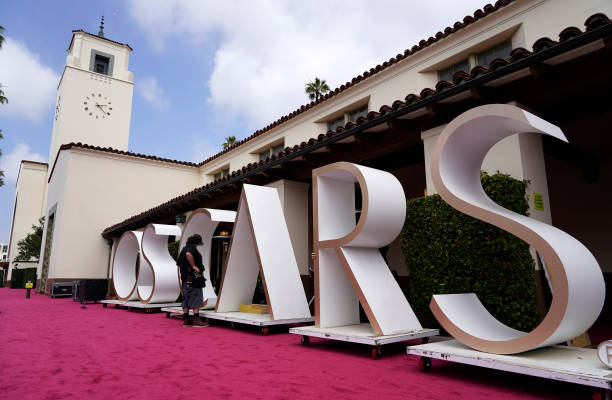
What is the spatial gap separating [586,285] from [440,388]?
1.60m

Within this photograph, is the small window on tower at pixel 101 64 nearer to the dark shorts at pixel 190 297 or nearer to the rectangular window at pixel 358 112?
the rectangular window at pixel 358 112

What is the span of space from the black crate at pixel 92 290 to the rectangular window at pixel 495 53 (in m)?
14.0

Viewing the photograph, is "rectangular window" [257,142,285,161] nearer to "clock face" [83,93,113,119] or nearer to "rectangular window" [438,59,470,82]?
"rectangular window" [438,59,470,82]

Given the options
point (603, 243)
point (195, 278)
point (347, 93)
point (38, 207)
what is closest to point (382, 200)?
point (195, 278)

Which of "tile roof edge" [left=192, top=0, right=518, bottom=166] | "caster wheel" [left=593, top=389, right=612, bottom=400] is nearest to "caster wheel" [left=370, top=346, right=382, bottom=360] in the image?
"caster wheel" [left=593, top=389, right=612, bottom=400]

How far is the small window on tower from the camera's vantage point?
2936 centimetres

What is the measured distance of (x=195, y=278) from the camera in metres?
7.78

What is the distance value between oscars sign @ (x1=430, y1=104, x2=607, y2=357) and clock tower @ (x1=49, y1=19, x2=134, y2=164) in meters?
26.6

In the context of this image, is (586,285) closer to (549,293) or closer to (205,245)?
(549,293)

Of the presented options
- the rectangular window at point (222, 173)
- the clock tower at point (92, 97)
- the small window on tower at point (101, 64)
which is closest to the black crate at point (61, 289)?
the rectangular window at point (222, 173)

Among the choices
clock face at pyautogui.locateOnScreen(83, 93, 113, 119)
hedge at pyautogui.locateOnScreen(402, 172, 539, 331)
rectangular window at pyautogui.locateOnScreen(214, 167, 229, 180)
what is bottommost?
hedge at pyautogui.locateOnScreen(402, 172, 539, 331)

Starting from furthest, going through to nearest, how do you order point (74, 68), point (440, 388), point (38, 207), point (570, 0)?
point (38, 207)
point (74, 68)
point (570, 0)
point (440, 388)

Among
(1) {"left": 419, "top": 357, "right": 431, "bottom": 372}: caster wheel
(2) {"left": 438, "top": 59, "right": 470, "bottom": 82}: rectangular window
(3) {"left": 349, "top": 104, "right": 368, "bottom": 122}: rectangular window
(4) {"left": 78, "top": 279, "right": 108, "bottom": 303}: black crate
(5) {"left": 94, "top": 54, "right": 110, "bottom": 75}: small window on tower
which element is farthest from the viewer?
(5) {"left": 94, "top": 54, "right": 110, "bottom": 75}: small window on tower

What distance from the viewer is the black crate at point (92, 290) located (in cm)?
1330
